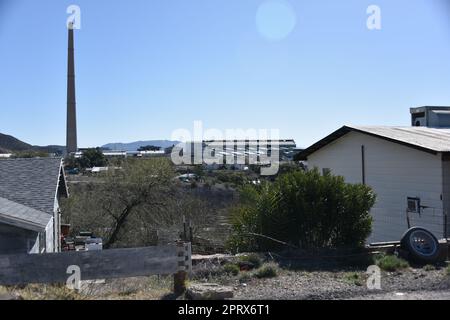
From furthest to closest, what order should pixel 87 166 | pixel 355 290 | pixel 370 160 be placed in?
pixel 87 166
pixel 370 160
pixel 355 290

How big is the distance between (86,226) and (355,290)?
73.5 feet

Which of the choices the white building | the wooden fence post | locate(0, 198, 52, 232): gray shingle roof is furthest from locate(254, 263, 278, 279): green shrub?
the white building

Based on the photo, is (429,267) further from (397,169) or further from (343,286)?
(397,169)

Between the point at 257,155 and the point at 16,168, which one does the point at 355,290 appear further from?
the point at 257,155

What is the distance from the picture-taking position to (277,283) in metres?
8.24

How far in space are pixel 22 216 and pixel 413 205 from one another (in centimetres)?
1099

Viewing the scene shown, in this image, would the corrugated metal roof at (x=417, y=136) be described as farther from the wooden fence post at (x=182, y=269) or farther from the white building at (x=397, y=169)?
the wooden fence post at (x=182, y=269)

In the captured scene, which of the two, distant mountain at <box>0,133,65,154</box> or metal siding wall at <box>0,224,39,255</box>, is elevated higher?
distant mountain at <box>0,133,65,154</box>

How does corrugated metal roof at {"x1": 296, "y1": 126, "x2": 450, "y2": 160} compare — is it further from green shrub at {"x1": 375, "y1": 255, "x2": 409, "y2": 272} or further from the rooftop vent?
green shrub at {"x1": 375, "y1": 255, "x2": 409, "y2": 272}

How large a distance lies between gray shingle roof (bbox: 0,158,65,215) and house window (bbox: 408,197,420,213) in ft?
34.5

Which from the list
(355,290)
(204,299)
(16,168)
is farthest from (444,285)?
(16,168)

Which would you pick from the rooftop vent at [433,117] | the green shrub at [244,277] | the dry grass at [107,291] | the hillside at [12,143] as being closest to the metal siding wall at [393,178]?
the rooftop vent at [433,117]

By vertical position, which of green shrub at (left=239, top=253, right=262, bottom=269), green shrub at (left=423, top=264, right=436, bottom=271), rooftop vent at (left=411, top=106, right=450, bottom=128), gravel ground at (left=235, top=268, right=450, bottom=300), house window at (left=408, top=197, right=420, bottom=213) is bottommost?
green shrub at (left=423, top=264, right=436, bottom=271)

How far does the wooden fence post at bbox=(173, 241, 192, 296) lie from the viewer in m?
7.35
